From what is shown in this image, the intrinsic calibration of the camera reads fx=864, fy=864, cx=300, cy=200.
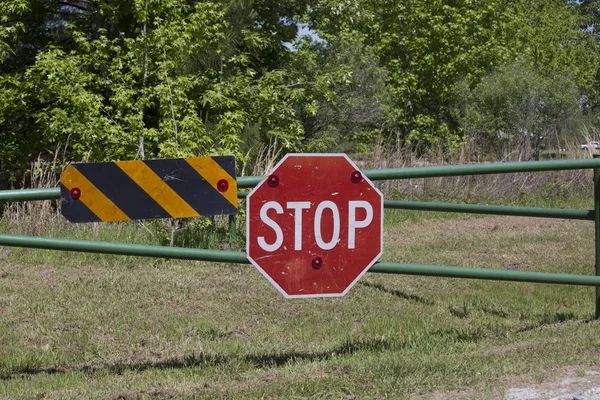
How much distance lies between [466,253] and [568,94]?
15.6 meters

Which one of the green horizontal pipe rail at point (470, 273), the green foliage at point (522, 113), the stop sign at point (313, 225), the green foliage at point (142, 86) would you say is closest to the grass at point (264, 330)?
the green horizontal pipe rail at point (470, 273)

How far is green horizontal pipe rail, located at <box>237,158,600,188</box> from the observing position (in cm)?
466

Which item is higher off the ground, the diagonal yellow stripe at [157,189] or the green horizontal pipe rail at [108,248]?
the diagonal yellow stripe at [157,189]

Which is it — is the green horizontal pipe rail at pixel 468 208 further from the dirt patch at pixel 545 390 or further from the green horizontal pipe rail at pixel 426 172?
the dirt patch at pixel 545 390

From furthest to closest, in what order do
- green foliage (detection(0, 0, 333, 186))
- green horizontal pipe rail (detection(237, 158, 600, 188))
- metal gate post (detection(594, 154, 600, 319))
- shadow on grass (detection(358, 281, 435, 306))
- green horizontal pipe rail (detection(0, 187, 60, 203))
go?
green foliage (detection(0, 0, 333, 186)), shadow on grass (detection(358, 281, 435, 306)), metal gate post (detection(594, 154, 600, 319)), green horizontal pipe rail (detection(237, 158, 600, 188)), green horizontal pipe rail (detection(0, 187, 60, 203))

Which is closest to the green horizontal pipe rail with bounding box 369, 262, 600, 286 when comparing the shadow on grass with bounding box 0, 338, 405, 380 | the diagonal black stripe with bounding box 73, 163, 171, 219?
the shadow on grass with bounding box 0, 338, 405, 380

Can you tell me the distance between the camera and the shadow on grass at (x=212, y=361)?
16.7 ft

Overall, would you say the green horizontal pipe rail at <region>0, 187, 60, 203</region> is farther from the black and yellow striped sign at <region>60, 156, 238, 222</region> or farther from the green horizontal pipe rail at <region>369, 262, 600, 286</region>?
the green horizontal pipe rail at <region>369, 262, 600, 286</region>

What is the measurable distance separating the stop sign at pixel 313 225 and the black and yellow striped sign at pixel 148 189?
0.20 m

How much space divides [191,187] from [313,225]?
2.21 ft

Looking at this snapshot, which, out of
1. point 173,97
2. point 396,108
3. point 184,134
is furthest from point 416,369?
point 396,108

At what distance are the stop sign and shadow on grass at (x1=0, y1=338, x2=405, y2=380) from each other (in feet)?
2.38

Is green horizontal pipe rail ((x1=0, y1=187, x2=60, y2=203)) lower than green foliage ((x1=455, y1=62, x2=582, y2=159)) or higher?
lower

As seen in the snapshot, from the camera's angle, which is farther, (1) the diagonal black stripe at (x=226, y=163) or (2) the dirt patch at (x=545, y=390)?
(1) the diagonal black stripe at (x=226, y=163)
